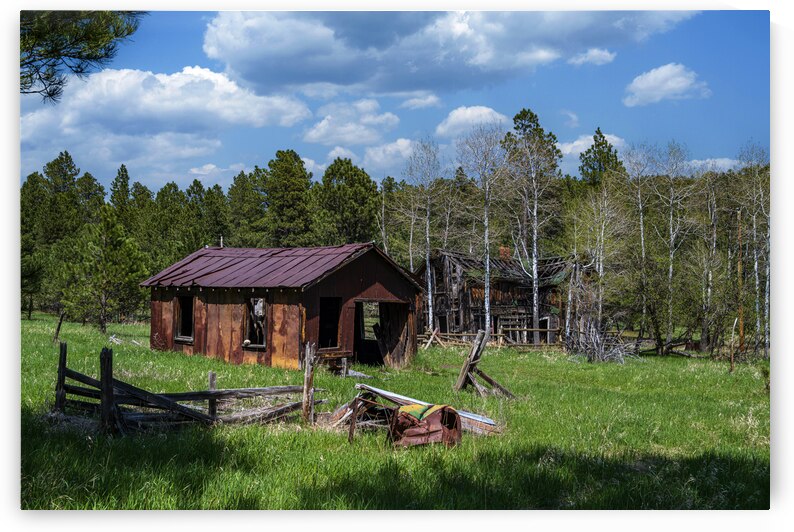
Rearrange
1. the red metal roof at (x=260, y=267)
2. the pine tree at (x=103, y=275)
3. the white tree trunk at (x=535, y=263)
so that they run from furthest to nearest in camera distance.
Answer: the white tree trunk at (x=535, y=263)
the pine tree at (x=103, y=275)
the red metal roof at (x=260, y=267)

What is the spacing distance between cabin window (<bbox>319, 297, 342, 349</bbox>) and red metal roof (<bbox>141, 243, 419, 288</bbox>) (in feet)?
8.92

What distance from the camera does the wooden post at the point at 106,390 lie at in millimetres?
7711

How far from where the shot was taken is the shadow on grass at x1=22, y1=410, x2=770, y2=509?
680cm

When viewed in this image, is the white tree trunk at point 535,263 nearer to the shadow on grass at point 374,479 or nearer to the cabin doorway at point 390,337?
the cabin doorway at point 390,337

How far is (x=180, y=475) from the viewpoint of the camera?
275 inches

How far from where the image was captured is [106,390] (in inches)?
305

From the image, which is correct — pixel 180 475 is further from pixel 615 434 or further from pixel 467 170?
pixel 467 170

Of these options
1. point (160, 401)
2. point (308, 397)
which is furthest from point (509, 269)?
point (160, 401)

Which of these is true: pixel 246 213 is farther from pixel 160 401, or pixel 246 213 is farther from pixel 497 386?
pixel 160 401

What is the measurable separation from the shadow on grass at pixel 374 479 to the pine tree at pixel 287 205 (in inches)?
732

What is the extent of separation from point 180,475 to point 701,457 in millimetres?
6224

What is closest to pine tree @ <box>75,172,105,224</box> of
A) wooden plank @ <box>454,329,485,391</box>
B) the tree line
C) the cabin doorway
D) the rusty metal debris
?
the tree line

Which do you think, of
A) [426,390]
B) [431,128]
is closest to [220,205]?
[426,390]

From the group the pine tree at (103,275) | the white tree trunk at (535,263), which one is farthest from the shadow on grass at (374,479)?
the white tree trunk at (535,263)
